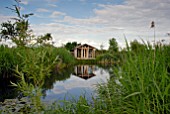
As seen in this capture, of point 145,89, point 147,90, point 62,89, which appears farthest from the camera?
point 62,89

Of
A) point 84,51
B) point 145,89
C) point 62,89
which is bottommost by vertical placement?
point 62,89

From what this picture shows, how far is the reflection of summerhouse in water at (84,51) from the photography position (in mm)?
38822

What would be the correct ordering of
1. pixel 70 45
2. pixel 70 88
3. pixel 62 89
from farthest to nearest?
pixel 70 45 < pixel 70 88 < pixel 62 89

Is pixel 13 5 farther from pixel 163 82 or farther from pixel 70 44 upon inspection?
pixel 70 44

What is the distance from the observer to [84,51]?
39.0 m

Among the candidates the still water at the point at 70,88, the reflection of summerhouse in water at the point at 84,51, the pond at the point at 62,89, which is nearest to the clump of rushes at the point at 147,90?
the pond at the point at 62,89

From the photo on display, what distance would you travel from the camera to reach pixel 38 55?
7.49 ft

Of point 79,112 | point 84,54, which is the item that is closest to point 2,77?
point 79,112

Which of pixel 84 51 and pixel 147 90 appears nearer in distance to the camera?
pixel 147 90

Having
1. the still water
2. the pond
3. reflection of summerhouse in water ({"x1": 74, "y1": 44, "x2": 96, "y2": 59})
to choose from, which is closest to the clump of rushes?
the pond

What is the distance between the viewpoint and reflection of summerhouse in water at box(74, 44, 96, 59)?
38.8m

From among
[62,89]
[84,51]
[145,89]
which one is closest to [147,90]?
[145,89]

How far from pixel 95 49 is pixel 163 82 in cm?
3894

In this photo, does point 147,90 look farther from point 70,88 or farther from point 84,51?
point 84,51
